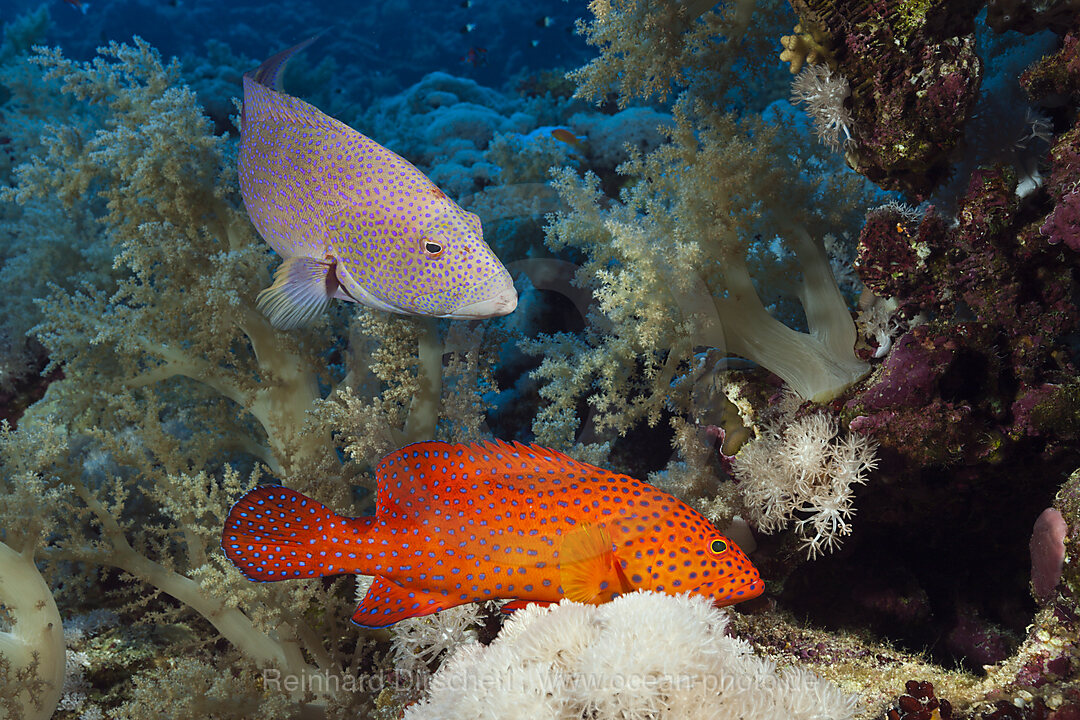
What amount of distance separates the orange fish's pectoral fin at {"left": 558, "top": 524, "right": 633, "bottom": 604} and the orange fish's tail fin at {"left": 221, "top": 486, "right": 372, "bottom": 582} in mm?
716

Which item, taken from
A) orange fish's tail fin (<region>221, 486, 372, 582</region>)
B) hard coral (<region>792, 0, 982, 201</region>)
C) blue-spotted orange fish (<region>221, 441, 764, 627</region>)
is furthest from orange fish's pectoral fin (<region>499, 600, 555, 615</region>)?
hard coral (<region>792, 0, 982, 201</region>)

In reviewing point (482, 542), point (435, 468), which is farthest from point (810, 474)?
point (435, 468)

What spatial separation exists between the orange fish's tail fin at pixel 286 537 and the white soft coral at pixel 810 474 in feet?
6.54

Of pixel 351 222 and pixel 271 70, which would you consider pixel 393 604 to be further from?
pixel 271 70

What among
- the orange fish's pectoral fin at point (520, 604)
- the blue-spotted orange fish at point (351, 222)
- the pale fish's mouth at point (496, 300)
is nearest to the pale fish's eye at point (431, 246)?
the blue-spotted orange fish at point (351, 222)

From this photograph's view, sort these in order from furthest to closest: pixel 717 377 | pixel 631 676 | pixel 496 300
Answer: pixel 717 377
pixel 496 300
pixel 631 676

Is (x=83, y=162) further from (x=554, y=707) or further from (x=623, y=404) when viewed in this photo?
(x=554, y=707)

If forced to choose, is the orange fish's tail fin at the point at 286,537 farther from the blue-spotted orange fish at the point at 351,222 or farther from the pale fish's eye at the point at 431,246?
the pale fish's eye at the point at 431,246

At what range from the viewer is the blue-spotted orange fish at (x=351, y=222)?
1.88 m

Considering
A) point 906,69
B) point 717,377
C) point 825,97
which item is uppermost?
point 906,69

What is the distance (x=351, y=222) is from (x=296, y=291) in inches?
13.0

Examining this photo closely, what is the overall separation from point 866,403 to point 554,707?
217 centimetres

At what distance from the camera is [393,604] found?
195cm

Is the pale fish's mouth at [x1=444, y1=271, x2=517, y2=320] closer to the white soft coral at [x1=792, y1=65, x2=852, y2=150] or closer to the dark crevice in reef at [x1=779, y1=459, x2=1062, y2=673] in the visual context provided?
the white soft coral at [x1=792, y1=65, x2=852, y2=150]
